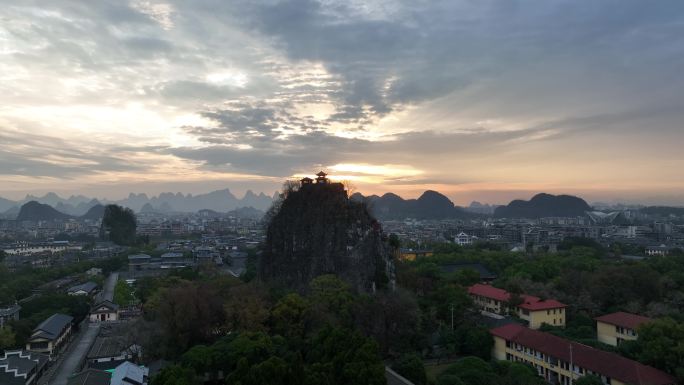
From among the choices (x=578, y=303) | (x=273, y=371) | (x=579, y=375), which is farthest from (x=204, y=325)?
(x=578, y=303)

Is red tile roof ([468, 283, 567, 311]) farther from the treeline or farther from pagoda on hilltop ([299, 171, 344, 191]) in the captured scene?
pagoda on hilltop ([299, 171, 344, 191])

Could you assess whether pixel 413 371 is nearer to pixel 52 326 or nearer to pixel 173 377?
pixel 173 377

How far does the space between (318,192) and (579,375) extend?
2430cm

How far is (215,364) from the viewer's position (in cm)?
1786

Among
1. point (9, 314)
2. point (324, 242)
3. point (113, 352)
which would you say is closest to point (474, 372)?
point (113, 352)

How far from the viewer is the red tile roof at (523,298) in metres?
29.0

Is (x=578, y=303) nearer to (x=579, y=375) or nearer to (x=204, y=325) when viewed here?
(x=579, y=375)

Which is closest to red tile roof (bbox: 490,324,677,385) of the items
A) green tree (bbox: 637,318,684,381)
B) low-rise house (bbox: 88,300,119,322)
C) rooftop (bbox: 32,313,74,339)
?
green tree (bbox: 637,318,684,381)

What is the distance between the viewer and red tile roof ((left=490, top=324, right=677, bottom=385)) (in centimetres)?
1805

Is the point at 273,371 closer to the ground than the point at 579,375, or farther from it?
farther from it

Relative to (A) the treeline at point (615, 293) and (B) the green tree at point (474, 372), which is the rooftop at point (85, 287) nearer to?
(A) the treeline at point (615, 293)

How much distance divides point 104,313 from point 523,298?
29.3 m

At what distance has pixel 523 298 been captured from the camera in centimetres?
3025

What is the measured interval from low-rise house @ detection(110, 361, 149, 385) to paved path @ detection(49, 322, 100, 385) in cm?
Answer: 431
